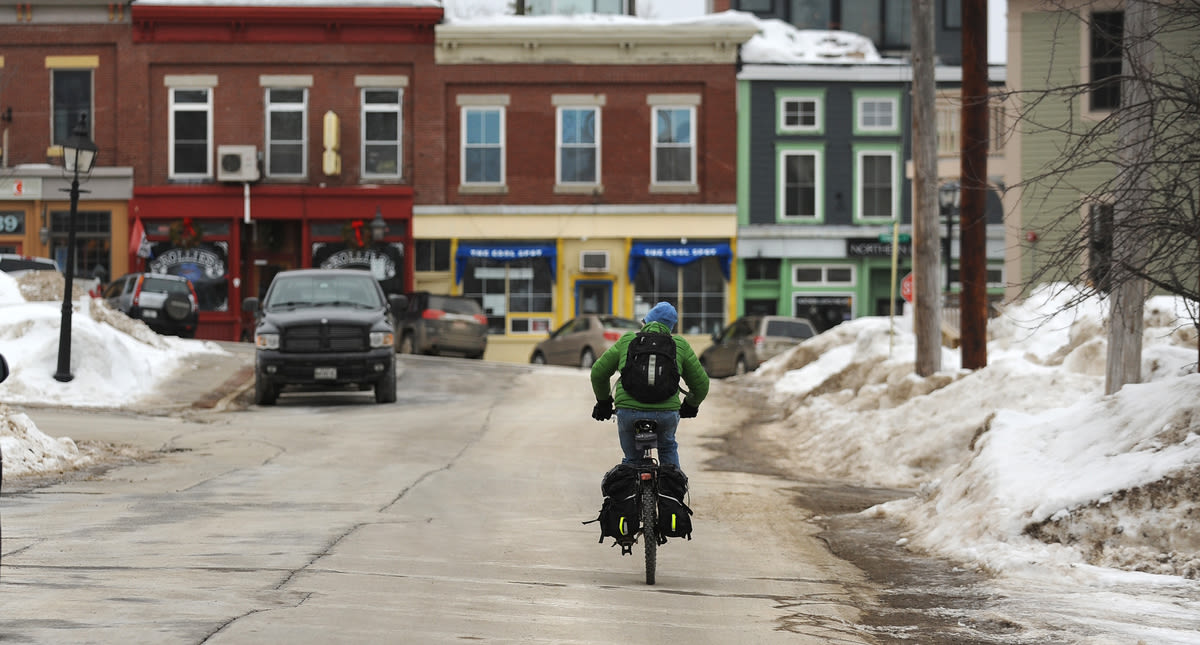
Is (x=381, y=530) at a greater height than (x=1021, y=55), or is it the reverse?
(x=1021, y=55)

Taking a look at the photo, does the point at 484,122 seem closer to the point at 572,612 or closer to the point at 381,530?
the point at 381,530

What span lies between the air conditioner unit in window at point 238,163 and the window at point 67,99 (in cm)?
381

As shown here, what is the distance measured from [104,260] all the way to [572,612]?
36.6m

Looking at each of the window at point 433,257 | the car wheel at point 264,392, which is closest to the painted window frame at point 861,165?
the window at point 433,257

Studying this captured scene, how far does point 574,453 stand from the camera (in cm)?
1817

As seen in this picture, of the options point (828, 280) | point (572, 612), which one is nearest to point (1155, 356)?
point (572, 612)

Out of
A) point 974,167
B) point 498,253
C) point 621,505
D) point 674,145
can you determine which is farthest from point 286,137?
point 621,505

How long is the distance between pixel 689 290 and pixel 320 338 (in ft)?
72.2

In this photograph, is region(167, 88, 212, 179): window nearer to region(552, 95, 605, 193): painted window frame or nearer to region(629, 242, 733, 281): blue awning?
region(552, 95, 605, 193): painted window frame

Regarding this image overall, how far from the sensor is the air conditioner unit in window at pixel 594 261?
42875 millimetres

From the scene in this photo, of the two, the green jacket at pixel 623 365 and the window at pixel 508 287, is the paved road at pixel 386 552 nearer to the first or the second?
the green jacket at pixel 623 365

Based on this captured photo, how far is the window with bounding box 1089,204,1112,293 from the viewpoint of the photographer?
1136cm

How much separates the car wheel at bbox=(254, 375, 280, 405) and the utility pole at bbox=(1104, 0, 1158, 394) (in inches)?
491

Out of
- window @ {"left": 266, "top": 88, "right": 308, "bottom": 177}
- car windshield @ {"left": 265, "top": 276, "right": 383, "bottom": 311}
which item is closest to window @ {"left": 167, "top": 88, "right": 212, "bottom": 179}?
window @ {"left": 266, "top": 88, "right": 308, "bottom": 177}
